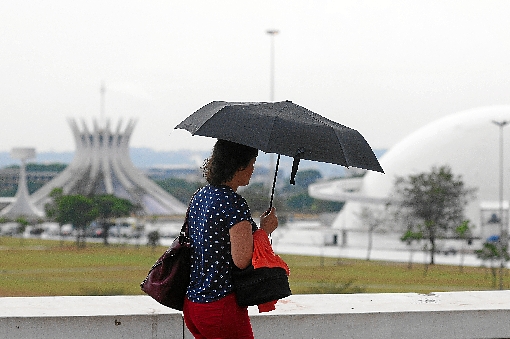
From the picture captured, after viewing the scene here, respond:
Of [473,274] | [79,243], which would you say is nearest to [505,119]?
[473,274]

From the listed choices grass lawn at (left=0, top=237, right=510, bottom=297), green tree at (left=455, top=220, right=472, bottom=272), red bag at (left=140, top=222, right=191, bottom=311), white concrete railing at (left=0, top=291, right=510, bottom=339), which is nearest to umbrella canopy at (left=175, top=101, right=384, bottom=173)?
red bag at (left=140, top=222, right=191, bottom=311)

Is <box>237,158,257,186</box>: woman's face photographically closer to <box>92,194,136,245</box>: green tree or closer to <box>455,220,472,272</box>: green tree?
<box>455,220,472,272</box>: green tree

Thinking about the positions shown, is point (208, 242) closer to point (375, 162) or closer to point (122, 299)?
point (375, 162)

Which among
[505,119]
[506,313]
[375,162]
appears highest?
[505,119]

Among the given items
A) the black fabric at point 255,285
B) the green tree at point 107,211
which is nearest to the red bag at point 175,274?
the black fabric at point 255,285

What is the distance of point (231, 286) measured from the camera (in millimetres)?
2182

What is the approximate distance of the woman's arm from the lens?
2100 mm

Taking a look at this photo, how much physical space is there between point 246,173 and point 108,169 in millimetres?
59360

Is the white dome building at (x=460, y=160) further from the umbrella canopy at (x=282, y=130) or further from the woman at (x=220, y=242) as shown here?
the woman at (x=220, y=242)

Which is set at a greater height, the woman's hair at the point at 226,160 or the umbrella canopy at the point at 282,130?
the umbrella canopy at the point at 282,130

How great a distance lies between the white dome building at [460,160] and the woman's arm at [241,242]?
102 ft

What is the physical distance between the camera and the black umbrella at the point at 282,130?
2.16 meters

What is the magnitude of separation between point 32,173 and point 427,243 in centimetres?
5564

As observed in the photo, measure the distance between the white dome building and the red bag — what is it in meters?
31.2
